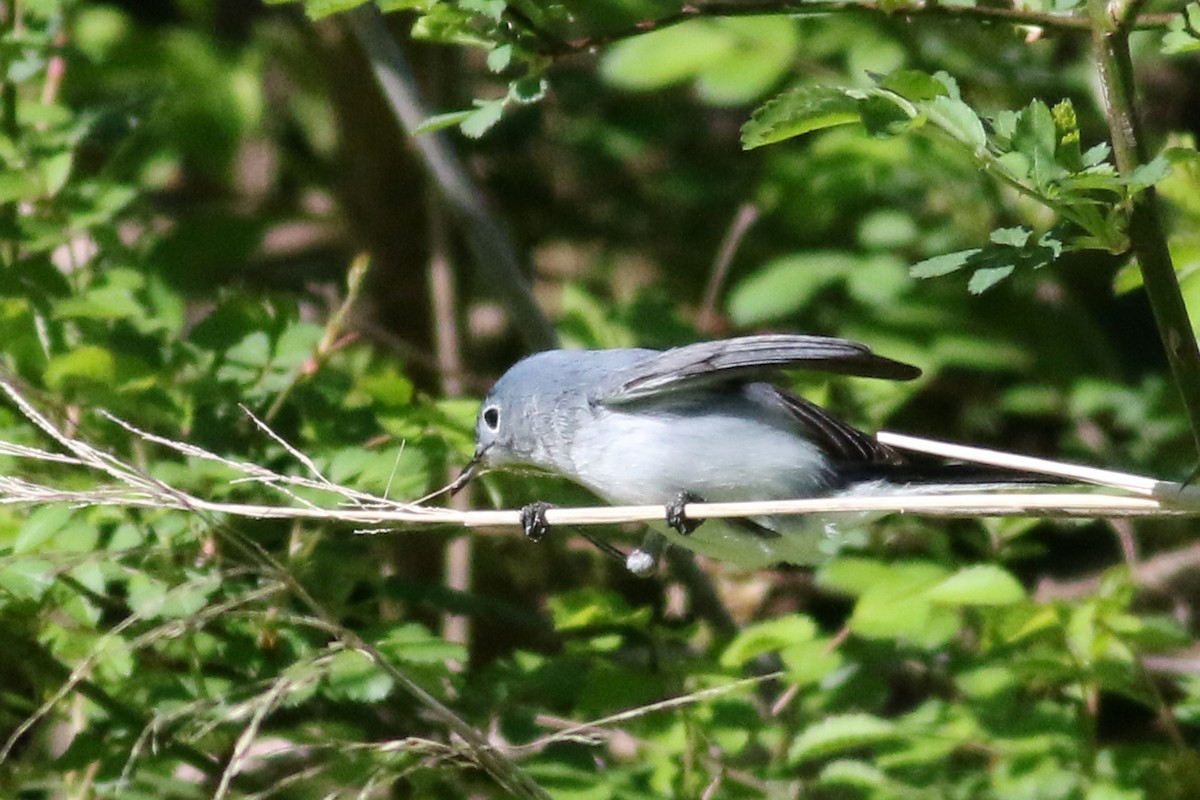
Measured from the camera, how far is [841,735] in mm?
2584

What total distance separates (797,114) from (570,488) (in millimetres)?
1333

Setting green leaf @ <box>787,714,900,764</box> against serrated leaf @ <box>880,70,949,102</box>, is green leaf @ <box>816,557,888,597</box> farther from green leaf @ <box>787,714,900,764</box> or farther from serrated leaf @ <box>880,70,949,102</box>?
serrated leaf @ <box>880,70,949,102</box>

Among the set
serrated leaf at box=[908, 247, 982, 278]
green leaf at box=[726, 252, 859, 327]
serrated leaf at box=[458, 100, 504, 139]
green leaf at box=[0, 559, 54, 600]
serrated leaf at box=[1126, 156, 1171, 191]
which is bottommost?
green leaf at box=[726, 252, 859, 327]

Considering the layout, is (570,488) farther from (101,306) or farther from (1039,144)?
(1039,144)

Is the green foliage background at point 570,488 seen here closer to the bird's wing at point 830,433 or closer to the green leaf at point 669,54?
the green leaf at point 669,54

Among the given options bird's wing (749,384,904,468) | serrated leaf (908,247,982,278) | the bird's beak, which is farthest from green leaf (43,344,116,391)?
serrated leaf (908,247,982,278)

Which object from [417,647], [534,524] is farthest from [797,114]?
[417,647]

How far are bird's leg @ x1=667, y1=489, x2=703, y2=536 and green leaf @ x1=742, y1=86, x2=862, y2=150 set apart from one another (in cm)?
68

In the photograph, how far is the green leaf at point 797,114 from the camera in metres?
1.65

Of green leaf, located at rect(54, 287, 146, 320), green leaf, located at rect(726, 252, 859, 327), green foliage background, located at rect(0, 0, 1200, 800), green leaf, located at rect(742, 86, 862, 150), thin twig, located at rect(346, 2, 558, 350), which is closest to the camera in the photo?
green leaf, located at rect(742, 86, 862, 150)

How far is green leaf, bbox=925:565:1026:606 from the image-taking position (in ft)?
8.29

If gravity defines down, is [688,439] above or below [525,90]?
below

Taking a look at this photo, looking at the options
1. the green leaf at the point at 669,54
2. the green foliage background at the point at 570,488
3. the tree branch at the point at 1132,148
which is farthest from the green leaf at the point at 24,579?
the green leaf at the point at 669,54

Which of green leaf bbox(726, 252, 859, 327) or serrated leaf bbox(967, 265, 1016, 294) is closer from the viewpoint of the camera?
serrated leaf bbox(967, 265, 1016, 294)
